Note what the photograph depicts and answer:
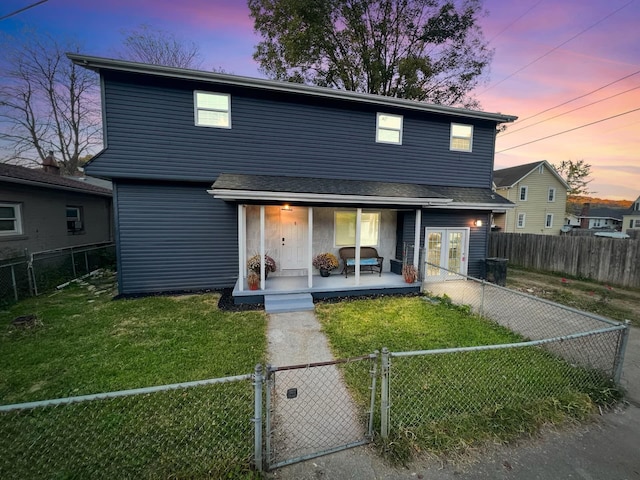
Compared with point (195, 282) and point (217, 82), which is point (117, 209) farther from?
point (217, 82)

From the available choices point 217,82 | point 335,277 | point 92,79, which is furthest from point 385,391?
point 92,79

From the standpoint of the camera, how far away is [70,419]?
9.36 feet

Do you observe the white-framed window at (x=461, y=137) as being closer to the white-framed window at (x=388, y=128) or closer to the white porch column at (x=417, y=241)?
the white-framed window at (x=388, y=128)

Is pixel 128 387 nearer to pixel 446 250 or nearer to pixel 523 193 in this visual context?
pixel 446 250

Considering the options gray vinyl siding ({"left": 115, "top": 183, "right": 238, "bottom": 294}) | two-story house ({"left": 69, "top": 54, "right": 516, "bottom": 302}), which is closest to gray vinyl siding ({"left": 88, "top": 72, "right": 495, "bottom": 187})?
two-story house ({"left": 69, "top": 54, "right": 516, "bottom": 302})

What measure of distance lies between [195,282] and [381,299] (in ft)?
18.5

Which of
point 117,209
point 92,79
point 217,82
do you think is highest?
point 92,79

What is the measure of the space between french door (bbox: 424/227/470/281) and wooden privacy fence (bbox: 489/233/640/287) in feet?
15.5

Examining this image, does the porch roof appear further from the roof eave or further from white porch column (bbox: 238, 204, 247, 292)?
the roof eave

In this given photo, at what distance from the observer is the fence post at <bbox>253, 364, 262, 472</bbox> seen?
2131 mm

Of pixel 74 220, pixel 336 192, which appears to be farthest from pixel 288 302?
pixel 74 220

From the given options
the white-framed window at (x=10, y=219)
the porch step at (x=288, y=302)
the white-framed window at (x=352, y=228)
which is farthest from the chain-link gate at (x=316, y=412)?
the white-framed window at (x=10, y=219)

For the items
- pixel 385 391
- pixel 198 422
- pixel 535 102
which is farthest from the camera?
pixel 535 102

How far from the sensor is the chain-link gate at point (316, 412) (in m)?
2.39
